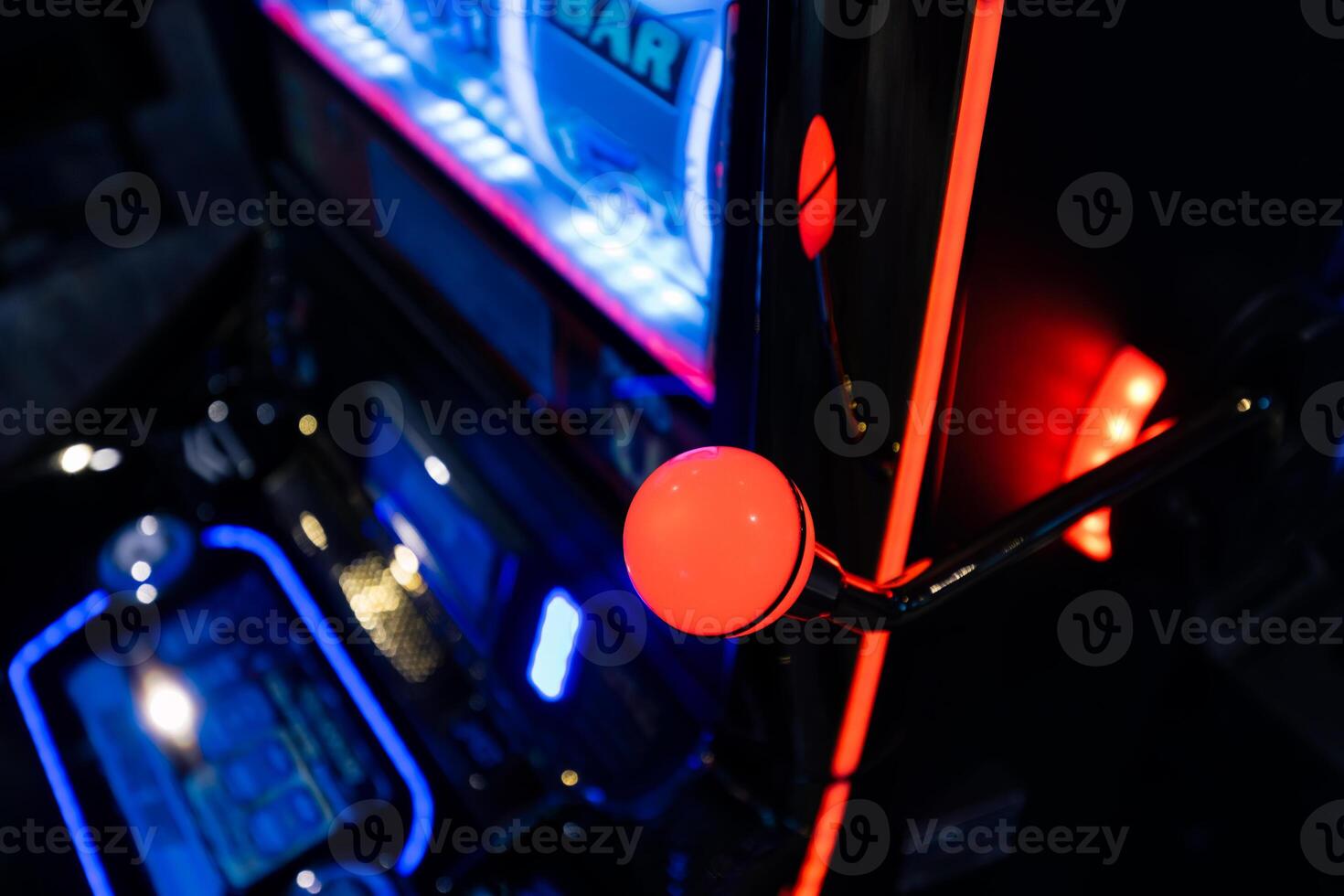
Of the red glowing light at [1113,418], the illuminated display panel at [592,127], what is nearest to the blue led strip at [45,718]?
the illuminated display panel at [592,127]

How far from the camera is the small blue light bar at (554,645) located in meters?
1.14

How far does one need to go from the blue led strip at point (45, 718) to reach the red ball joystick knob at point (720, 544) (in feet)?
2.79

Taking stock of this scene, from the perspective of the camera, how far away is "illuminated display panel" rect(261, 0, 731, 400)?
2.73ft

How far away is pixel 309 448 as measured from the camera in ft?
4.94

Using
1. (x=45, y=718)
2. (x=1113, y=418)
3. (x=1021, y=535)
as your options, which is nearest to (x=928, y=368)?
(x=1021, y=535)

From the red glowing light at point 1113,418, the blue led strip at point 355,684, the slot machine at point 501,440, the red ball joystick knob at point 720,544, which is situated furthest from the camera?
the blue led strip at point 355,684

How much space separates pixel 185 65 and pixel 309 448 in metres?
1.60

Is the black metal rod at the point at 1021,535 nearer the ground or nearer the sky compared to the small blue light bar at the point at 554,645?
nearer the sky

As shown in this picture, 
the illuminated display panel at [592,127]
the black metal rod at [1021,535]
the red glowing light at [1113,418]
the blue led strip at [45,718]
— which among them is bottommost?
the blue led strip at [45,718]

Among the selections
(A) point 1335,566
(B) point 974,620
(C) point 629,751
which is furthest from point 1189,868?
(C) point 629,751

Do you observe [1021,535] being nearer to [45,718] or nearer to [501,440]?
[501,440]

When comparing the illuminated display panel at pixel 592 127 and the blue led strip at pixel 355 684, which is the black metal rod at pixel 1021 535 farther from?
the blue led strip at pixel 355 684

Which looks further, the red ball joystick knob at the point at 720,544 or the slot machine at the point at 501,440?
the slot machine at the point at 501,440

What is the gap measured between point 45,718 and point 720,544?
3.45ft
